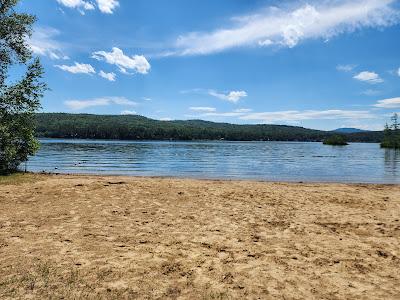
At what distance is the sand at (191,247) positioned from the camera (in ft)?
25.7

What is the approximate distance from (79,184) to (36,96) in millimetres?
9373

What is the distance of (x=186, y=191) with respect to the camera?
67.1 ft

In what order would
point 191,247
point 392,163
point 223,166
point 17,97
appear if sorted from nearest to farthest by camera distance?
1. point 191,247
2. point 17,97
3. point 223,166
4. point 392,163

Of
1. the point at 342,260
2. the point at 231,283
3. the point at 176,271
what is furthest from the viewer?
the point at 342,260

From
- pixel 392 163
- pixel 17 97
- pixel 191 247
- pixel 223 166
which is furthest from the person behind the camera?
pixel 392 163

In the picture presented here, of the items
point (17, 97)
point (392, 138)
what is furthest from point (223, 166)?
point (392, 138)

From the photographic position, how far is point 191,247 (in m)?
10.6

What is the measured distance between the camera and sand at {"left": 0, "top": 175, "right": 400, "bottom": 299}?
7836mm

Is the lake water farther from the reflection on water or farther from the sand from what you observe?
the sand

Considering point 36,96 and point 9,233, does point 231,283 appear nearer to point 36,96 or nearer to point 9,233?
point 9,233

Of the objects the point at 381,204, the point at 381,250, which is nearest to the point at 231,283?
the point at 381,250

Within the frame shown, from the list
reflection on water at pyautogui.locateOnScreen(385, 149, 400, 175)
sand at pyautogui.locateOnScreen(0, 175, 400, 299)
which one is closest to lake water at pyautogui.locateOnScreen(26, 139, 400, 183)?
reflection on water at pyautogui.locateOnScreen(385, 149, 400, 175)

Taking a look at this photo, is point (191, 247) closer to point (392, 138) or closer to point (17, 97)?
point (17, 97)

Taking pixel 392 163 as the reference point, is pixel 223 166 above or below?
above
